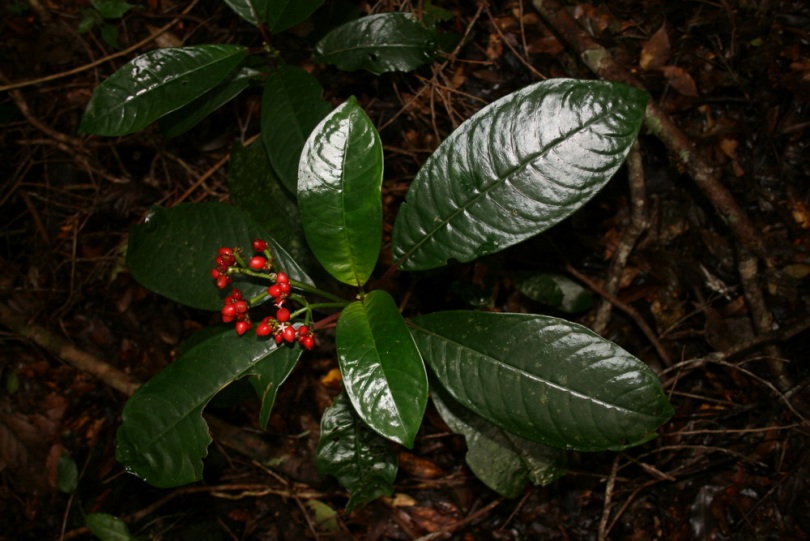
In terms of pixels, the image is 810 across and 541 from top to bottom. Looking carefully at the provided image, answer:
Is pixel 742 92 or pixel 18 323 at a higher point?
pixel 18 323

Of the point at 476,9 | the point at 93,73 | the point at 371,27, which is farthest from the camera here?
the point at 93,73

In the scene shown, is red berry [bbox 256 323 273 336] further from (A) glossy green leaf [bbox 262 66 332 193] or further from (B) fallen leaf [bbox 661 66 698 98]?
(B) fallen leaf [bbox 661 66 698 98]

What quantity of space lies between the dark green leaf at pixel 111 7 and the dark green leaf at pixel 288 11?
1.22 m

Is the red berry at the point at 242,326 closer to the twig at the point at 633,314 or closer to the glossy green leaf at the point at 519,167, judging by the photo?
the glossy green leaf at the point at 519,167

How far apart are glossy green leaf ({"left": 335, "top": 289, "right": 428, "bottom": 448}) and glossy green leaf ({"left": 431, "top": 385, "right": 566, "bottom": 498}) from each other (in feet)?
1.81

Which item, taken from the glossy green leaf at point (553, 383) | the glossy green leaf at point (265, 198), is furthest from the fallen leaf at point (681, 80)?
the glossy green leaf at point (265, 198)

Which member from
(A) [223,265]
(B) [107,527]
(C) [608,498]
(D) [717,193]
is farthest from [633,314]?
(B) [107,527]

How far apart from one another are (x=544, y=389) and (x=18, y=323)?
2735 mm

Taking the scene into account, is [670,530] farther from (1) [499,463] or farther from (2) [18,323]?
(2) [18,323]

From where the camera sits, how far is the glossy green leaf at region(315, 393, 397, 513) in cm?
199

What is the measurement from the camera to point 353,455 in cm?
202

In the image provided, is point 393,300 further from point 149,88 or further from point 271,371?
point 149,88

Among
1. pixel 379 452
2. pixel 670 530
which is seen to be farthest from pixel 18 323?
pixel 670 530

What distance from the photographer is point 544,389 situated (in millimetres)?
1552
